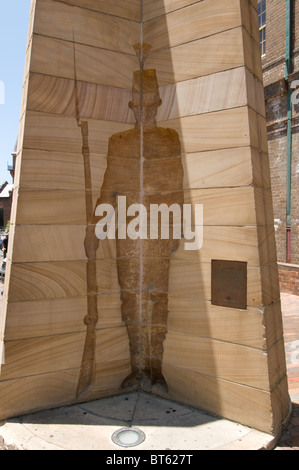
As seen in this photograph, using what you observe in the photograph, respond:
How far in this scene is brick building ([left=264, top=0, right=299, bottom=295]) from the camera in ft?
34.2

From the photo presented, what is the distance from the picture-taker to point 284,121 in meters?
10.8

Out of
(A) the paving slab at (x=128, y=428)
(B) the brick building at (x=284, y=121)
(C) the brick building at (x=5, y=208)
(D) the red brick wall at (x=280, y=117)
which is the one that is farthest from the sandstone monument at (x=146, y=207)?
(C) the brick building at (x=5, y=208)

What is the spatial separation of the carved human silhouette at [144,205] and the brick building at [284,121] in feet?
23.2

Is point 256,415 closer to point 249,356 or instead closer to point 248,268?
point 249,356

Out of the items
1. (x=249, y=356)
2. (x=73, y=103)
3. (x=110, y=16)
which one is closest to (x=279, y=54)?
(x=110, y=16)

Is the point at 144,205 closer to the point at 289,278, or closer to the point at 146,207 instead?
the point at 146,207

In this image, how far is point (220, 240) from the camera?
3.52 m

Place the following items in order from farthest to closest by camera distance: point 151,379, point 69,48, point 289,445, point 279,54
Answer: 1. point 279,54
2. point 151,379
3. point 69,48
4. point 289,445

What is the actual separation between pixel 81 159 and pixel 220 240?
1.71 metres

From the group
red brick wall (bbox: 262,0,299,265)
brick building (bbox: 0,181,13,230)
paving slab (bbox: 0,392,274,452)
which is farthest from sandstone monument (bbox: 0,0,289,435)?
brick building (bbox: 0,181,13,230)

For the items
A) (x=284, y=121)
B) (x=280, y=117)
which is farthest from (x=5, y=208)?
(x=284, y=121)

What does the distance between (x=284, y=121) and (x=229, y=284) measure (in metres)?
8.99

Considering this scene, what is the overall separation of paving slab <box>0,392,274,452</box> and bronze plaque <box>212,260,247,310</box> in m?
1.14

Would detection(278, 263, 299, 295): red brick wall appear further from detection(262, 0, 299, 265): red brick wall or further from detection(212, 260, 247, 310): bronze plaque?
detection(212, 260, 247, 310): bronze plaque
